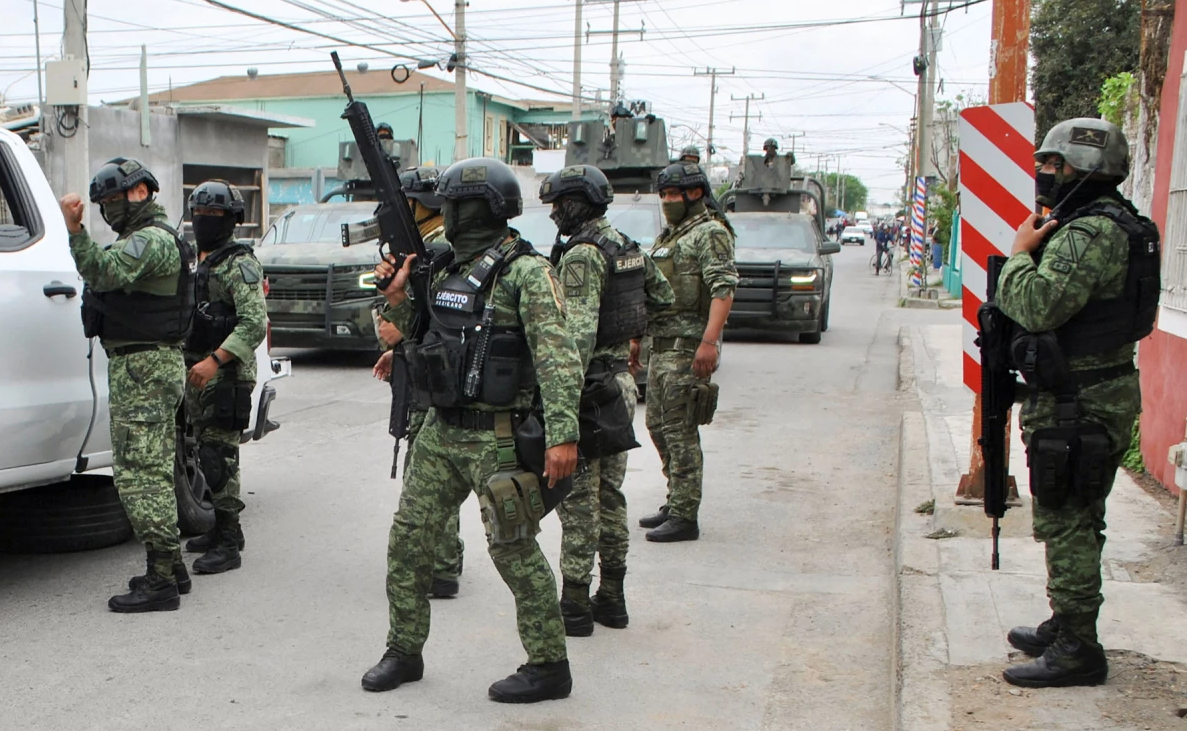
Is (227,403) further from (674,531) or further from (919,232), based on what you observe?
(919,232)

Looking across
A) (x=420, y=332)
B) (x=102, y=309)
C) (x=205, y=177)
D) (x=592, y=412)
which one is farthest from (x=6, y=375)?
(x=205, y=177)

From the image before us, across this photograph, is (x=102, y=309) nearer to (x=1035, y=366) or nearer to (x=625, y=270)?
(x=625, y=270)

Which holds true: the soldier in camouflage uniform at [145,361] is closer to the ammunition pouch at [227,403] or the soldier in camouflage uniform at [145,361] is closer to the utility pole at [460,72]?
the ammunition pouch at [227,403]

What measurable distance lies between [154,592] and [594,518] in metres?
1.84

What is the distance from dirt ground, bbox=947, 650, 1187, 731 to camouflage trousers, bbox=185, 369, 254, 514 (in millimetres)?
3354

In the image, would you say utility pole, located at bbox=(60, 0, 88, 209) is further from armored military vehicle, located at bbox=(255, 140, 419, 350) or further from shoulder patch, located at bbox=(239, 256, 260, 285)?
shoulder patch, located at bbox=(239, 256, 260, 285)

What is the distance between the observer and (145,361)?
194 inches

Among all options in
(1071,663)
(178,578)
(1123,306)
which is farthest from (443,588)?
(1123,306)

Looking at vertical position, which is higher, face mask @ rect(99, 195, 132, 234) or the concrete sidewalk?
face mask @ rect(99, 195, 132, 234)

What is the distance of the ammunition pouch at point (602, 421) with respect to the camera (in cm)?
448

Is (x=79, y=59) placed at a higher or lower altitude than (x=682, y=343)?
higher

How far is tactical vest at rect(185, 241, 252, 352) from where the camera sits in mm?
5562

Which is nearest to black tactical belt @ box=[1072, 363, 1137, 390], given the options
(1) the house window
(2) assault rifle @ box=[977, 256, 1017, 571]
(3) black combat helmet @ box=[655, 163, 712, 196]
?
(2) assault rifle @ box=[977, 256, 1017, 571]

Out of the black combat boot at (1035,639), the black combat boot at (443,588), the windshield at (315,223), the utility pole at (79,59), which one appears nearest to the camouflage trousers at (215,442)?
the black combat boot at (443,588)
